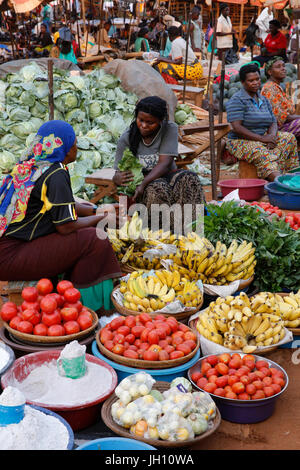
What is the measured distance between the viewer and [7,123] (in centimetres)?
709

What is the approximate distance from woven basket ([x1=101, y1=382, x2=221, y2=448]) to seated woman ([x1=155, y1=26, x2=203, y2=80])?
352 inches

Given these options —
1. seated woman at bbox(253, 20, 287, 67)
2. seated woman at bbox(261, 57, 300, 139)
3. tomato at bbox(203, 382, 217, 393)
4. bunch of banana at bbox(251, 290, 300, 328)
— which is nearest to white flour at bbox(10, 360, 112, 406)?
tomato at bbox(203, 382, 217, 393)

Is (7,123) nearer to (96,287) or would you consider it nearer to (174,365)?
(96,287)

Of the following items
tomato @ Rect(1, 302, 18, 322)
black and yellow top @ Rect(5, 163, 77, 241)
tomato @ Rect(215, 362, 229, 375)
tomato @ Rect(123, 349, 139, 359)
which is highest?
black and yellow top @ Rect(5, 163, 77, 241)

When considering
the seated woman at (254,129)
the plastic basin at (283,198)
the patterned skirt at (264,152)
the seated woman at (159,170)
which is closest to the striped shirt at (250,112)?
the seated woman at (254,129)

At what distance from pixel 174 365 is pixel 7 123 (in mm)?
5435

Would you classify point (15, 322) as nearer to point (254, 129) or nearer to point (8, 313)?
point (8, 313)

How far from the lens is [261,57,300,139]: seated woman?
23.1 feet

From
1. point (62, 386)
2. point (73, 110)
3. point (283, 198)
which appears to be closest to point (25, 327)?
point (62, 386)

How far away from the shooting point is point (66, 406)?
7.54ft

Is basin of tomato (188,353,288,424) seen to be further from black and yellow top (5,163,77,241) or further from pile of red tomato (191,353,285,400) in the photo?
black and yellow top (5,163,77,241)

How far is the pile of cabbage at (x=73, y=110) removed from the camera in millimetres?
6938

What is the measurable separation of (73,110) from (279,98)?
117 inches

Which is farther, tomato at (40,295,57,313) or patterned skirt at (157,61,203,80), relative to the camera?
patterned skirt at (157,61,203,80)
